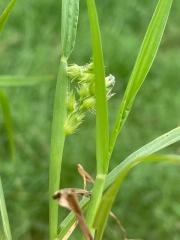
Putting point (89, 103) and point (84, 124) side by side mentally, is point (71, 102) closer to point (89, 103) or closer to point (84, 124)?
point (89, 103)

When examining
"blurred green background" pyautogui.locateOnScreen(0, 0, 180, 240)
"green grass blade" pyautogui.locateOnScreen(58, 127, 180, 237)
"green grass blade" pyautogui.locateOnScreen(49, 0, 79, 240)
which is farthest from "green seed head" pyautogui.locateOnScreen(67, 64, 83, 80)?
"blurred green background" pyautogui.locateOnScreen(0, 0, 180, 240)

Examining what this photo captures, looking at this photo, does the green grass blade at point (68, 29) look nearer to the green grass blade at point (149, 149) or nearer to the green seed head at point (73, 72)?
the green seed head at point (73, 72)

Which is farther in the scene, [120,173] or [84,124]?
[84,124]

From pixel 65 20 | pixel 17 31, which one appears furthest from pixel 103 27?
pixel 65 20

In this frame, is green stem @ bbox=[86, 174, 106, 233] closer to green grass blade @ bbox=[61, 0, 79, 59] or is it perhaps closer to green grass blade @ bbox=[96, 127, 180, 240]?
green grass blade @ bbox=[96, 127, 180, 240]

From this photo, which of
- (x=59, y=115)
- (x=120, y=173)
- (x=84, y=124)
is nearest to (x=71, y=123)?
(x=59, y=115)

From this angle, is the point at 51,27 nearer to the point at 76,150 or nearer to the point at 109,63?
the point at 109,63
